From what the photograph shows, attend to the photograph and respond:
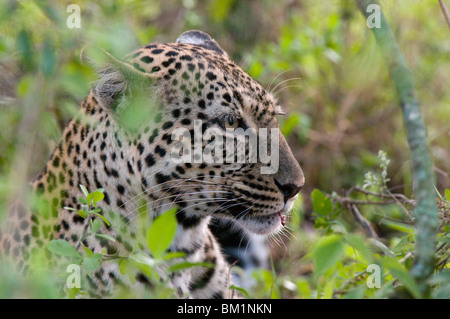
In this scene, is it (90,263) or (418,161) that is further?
(90,263)

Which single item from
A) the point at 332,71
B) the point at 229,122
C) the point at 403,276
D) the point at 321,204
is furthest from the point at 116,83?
the point at 332,71

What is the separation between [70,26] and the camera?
9.26 feet

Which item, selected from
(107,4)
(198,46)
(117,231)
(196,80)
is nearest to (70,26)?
(196,80)

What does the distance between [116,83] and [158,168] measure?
0.58 m

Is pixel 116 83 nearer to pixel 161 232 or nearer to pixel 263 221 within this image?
pixel 263 221

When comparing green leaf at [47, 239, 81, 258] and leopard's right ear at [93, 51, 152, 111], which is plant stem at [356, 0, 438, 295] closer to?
green leaf at [47, 239, 81, 258]

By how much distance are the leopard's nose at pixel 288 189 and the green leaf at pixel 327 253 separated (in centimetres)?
144

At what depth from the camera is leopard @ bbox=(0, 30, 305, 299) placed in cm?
368

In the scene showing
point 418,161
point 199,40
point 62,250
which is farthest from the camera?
point 199,40

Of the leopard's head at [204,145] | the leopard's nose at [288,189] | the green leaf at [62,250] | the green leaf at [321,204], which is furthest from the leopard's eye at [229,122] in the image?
the green leaf at [62,250]

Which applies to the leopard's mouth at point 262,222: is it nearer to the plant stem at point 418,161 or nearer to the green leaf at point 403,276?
the plant stem at point 418,161

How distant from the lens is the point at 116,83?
3652 mm

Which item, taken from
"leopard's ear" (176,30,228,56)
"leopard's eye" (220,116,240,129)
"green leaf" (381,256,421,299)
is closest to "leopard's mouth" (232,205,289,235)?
"leopard's eye" (220,116,240,129)

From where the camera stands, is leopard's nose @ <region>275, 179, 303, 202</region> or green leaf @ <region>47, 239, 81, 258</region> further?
leopard's nose @ <region>275, 179, 303, 202</region>
